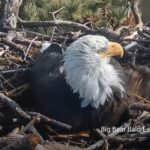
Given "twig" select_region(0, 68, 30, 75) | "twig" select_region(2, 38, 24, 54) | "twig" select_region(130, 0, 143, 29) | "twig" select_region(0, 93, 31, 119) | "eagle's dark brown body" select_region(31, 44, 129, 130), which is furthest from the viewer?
"twig" select_region(130, 0, 143, 29)

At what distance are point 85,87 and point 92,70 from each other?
0.15 meters

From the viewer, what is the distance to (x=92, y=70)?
4672 mm

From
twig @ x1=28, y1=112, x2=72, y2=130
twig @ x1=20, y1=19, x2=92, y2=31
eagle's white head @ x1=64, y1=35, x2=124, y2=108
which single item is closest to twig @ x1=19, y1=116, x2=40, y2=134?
twig @ x1=28, y1=112, x2=72, y2=130

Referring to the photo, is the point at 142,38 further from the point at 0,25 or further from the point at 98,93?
the point at 0,25

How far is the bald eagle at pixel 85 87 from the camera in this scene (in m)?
4.56

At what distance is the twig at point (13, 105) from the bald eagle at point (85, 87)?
32 cm

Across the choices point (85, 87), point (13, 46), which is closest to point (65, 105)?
point (85, 87)

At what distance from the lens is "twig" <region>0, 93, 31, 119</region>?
4340mm

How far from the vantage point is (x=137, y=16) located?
6.02 metres

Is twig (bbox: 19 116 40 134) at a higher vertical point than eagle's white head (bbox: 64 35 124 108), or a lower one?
lower

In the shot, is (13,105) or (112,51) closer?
(13,105)

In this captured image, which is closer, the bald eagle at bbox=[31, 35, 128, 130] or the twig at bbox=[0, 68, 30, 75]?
the bald eagle at bbox=[31, 35, 128, 130]

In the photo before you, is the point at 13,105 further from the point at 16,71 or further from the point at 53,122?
the point at 16,71

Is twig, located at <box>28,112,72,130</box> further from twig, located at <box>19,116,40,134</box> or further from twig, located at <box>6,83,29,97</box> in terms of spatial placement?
twig, located at <box>6,83,29,97</box>
